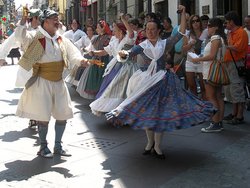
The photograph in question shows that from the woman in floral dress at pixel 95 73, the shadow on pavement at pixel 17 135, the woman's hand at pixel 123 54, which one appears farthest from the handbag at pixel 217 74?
the woman in floral dress at pixel 95 73

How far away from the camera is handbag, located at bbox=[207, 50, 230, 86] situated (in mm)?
6719

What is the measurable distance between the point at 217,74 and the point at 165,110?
6.02 ft

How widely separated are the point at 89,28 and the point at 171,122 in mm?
6080

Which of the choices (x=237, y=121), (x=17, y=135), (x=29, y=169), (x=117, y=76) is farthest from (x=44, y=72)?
(x=237, y=121)

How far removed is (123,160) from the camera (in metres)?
5.42

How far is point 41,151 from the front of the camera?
5.65m

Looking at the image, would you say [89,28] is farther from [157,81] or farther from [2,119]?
[157,81]

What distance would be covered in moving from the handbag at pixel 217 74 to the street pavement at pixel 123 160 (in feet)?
2.55

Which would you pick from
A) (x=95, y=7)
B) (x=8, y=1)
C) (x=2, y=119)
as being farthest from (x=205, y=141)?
(x=8, y=1)

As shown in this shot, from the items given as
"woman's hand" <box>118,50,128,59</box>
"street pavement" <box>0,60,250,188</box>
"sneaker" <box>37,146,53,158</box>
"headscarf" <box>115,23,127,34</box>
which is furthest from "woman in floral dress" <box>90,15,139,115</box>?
"woman's hand" <box>118,50,128,59</box>

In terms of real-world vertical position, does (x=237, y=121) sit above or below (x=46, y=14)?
below

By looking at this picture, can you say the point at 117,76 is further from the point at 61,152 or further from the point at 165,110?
the point at 165,110

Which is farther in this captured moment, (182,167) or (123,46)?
(123,46)

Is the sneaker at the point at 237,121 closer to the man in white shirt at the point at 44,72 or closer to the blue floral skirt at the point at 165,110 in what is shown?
the blue floral skirt at the point at 165,110
